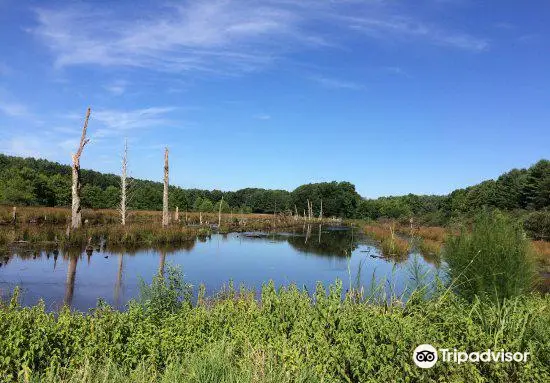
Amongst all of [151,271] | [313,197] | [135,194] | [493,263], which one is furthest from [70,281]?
[313,197]

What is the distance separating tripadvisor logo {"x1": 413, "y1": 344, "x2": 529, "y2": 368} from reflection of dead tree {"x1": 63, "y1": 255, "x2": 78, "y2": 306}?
7.50 meters

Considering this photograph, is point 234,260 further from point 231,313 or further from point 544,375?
point 544,375

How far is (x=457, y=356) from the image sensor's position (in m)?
3.75

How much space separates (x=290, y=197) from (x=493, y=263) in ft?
310

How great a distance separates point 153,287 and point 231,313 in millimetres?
1977

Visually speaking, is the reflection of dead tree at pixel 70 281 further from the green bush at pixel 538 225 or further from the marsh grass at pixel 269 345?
the green bush at pixel 538 225

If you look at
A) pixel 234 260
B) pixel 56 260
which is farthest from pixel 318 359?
pixel 234 260

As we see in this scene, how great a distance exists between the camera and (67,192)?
55906 millimetres

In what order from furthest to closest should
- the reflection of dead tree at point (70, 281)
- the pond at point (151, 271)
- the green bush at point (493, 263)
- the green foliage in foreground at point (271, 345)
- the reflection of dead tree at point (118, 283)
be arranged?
the pond at point (151, 271)
the reflection of dead tree at point (118, 283)
the reflection of dead tree at point (70, 281)
the green bush at point (493, 263)
the green foliage in foreground at point (271, 345)

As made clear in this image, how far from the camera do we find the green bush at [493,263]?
6.48 meters

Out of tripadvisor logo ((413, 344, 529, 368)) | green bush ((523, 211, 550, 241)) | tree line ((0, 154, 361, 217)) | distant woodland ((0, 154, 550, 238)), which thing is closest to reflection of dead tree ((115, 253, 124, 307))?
tripadvisor logo ((413, 344, 529, 368))

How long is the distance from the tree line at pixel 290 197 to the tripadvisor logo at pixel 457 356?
2176 centimetres

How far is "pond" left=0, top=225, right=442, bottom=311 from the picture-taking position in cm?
988

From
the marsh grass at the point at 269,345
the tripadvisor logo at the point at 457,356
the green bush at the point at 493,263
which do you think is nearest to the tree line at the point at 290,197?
the green bush at the point at 493,263
